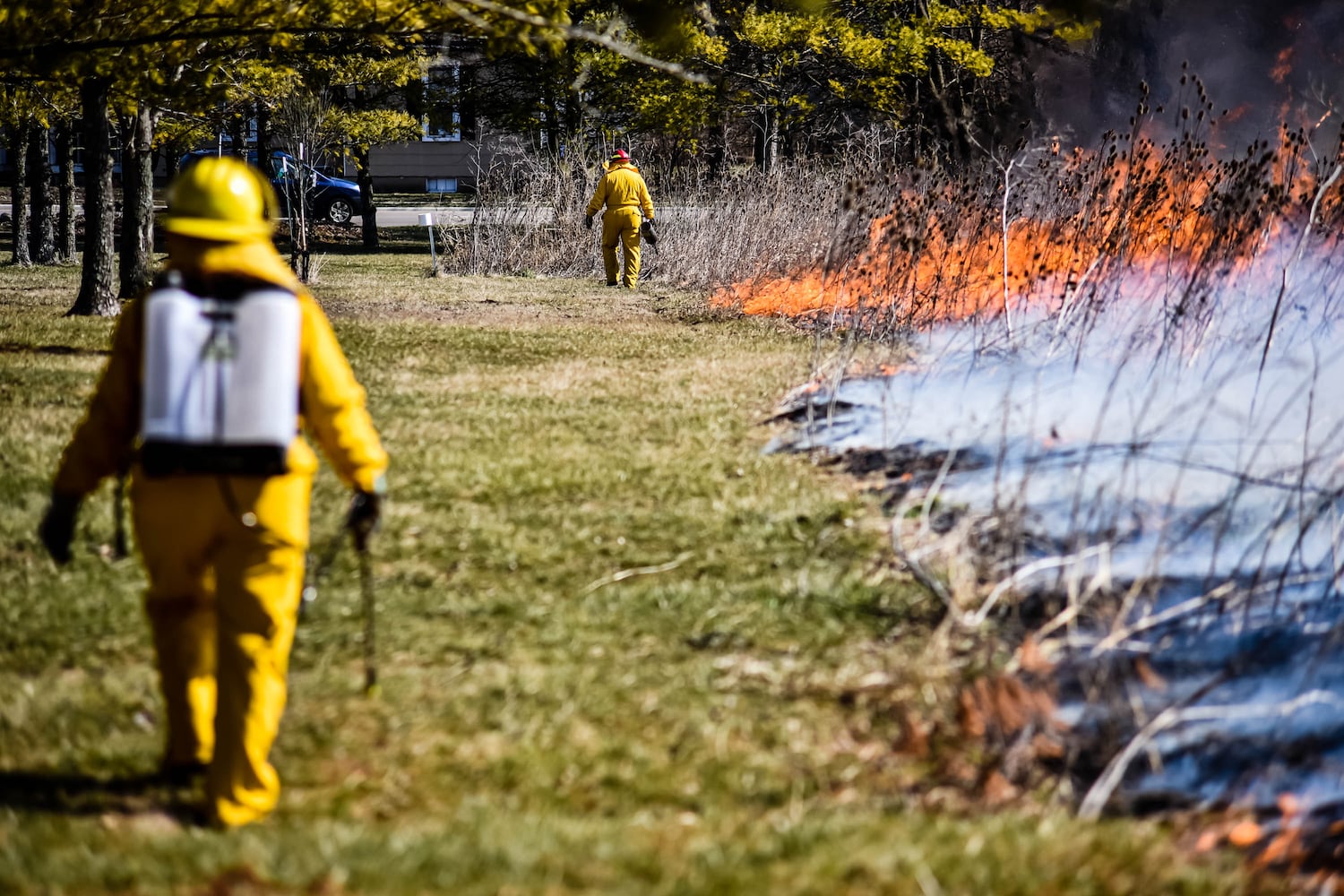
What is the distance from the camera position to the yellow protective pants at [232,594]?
335 cm

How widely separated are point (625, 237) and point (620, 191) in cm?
70

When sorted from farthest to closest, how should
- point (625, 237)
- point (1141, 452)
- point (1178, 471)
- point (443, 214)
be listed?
1. point (443, 214)
2. point (625, 237)
3. point (1141, 452)
4. point (1178, 471)

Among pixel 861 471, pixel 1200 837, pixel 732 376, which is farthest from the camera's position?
pixel 732 376

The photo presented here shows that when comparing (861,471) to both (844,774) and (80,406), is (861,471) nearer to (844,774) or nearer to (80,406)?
(844,774)

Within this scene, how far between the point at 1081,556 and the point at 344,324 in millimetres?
11082

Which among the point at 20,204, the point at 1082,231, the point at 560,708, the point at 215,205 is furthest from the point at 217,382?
the point at 20,204

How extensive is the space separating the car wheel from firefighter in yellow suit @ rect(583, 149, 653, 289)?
16065mm

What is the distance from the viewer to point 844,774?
4.00 metres

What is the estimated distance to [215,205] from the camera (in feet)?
11.0

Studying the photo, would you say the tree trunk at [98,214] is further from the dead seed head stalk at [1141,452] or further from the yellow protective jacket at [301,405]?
the yellow protective jacket at [301,405]

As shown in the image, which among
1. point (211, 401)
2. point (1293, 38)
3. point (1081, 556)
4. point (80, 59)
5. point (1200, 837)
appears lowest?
point (1200, 837)

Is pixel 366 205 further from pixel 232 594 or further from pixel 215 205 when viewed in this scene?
pixel 232 594

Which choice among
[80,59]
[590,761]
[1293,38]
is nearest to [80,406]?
[80,59]

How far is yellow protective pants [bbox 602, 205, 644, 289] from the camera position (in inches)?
748
